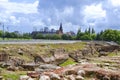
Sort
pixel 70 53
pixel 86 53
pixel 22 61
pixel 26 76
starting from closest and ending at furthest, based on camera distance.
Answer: pixel 26 76 → pixel 22 61 → pixel 70 53 → pixel 86 53

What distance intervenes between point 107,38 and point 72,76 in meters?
135

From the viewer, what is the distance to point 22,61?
51250 millimetres

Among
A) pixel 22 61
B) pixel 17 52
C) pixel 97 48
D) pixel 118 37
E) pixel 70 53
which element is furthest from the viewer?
pixel 118 37

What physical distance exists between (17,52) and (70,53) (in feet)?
71.5

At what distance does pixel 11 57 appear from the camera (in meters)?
51.7

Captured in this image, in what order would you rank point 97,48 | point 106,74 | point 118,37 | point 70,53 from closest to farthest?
point 106,74 < point 70,53 < point 97,48 < point 118,37

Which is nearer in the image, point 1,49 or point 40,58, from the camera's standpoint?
point 1,49

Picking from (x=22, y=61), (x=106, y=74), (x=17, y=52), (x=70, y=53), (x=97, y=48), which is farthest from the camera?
(x=97, y=48)

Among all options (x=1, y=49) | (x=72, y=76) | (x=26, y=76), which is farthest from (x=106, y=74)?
(x=1, y=49)

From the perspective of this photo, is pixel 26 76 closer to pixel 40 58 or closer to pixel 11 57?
pixel 11 57

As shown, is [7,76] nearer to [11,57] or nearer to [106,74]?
[106,74]

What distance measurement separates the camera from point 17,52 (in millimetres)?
55531

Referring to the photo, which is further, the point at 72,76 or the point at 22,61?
the point at 22,61

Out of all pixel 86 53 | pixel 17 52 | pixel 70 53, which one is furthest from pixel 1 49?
pixel 86 53
